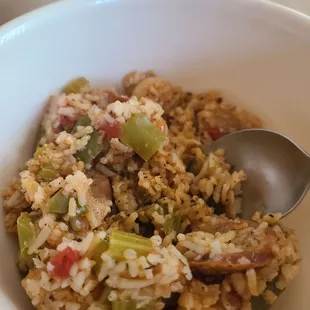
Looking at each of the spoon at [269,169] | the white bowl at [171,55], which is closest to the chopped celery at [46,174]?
the white bowl at [171,55]

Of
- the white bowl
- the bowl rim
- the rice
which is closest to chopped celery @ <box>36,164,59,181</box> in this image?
the rice

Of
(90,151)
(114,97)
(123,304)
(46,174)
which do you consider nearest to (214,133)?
(114,97)

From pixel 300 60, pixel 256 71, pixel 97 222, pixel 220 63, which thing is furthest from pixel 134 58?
pixel 97 222

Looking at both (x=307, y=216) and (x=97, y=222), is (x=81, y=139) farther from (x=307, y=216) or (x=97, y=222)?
(x=307, y=216)

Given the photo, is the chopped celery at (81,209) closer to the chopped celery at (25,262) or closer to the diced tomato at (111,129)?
the chopped celery at (25,262)

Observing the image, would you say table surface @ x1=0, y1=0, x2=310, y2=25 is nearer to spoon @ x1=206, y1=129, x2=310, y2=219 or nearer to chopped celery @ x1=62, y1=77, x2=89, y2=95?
chopped celery @ x1=62, y1=77, x2=89, y2=95

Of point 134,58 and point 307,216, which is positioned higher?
point 134,58

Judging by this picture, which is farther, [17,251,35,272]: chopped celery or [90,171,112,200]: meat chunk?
[90,171,112,200]: meat chunk
